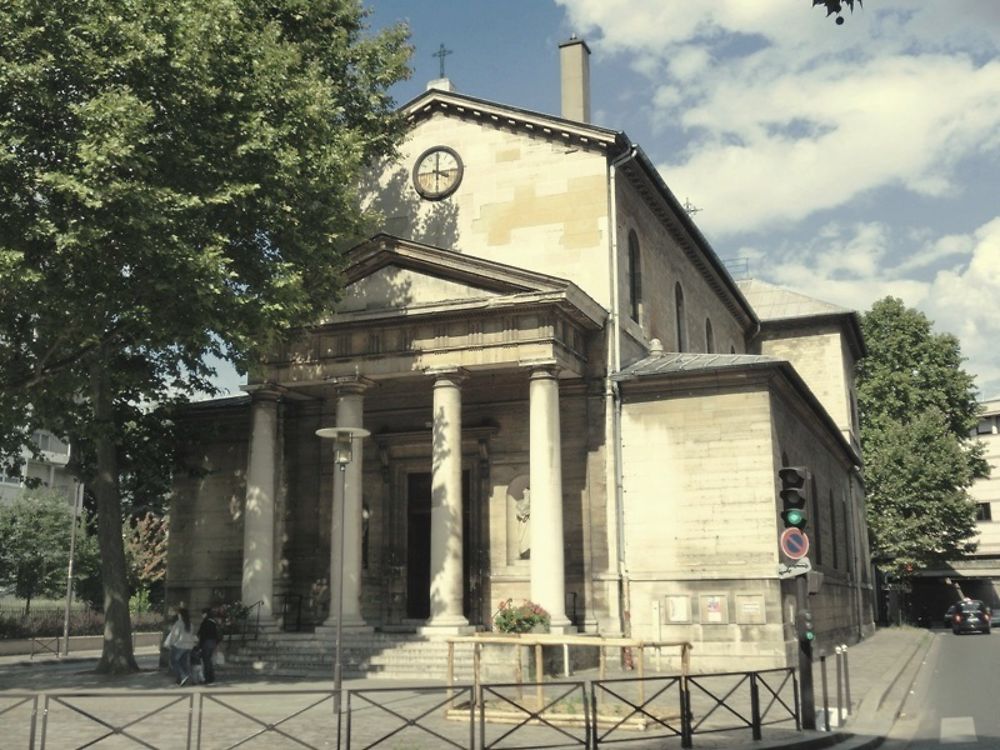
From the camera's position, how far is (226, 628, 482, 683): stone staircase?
Answer: 746 inches

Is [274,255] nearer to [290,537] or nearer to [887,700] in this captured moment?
[290,537]

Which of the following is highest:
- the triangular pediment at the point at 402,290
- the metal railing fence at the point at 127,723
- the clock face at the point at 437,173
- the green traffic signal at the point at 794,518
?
the clock face at the point at 437,173

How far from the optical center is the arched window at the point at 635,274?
25578 mm

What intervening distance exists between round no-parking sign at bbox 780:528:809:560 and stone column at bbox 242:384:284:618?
1300 cm

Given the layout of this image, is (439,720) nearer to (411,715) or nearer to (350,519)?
(411,715)

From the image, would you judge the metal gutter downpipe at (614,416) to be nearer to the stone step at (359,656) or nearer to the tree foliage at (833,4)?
the stone step at (359,656)

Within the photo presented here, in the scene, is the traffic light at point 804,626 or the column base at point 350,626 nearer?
the traffic light at point 804,626

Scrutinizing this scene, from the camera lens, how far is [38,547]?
4903 cm

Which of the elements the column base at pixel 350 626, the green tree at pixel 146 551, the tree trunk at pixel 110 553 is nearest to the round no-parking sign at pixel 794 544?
the column base at pixel 350 626

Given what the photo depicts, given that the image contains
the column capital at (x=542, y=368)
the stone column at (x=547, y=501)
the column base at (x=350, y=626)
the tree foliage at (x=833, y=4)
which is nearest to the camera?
the tree foliage at (x=833, y=4)

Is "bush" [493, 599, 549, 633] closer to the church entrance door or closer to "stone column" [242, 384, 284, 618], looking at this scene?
the church entrance door

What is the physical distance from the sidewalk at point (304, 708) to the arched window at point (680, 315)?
10570mm

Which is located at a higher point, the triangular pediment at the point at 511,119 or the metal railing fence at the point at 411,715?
the triangular pediment at the point at 511,119

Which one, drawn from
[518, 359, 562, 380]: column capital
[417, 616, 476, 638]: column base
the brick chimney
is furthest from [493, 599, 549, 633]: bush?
the brick chimney
